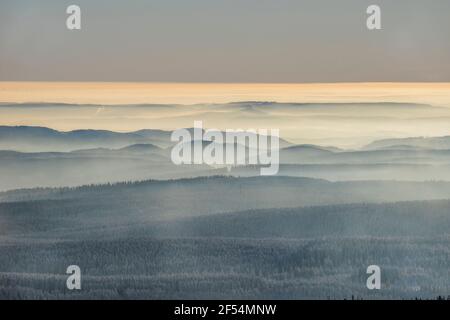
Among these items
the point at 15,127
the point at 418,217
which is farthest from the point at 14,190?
the point at 418,217

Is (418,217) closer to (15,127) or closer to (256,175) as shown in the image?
(256,175)

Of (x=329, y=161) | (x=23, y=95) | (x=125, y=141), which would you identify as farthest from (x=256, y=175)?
(x=23, y=95)
